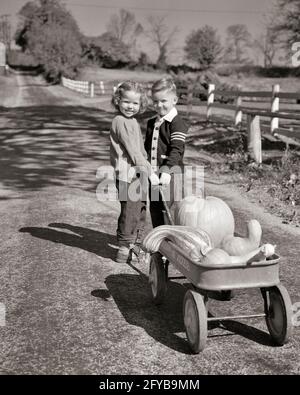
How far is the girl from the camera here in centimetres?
491

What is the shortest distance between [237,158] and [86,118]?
10059mm

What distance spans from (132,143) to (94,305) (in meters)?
1.56

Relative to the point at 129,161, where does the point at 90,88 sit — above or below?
below

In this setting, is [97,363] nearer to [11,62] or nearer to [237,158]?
[237,158]

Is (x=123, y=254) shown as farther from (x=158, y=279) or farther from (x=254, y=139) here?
(x=254, y=139)

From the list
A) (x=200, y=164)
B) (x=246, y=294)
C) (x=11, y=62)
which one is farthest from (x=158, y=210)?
(x=11, y=62)

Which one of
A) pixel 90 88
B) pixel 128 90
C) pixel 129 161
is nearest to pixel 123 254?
pixel 129 161

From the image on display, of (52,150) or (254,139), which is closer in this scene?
(254,139)

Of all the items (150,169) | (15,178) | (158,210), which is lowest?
(15,178)

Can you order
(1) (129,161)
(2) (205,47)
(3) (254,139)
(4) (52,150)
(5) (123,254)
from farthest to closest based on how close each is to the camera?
1. (2) (205,47)
2. (4) (52,150)
3. (3) (254,139)
4. (5) (123,254)
5. (1) (129,161)

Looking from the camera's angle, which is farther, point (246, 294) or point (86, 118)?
point (86, 118)

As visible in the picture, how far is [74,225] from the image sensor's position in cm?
650

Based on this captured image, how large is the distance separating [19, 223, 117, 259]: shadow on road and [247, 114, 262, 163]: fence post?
192 inches

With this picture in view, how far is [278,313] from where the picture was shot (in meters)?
3.49
